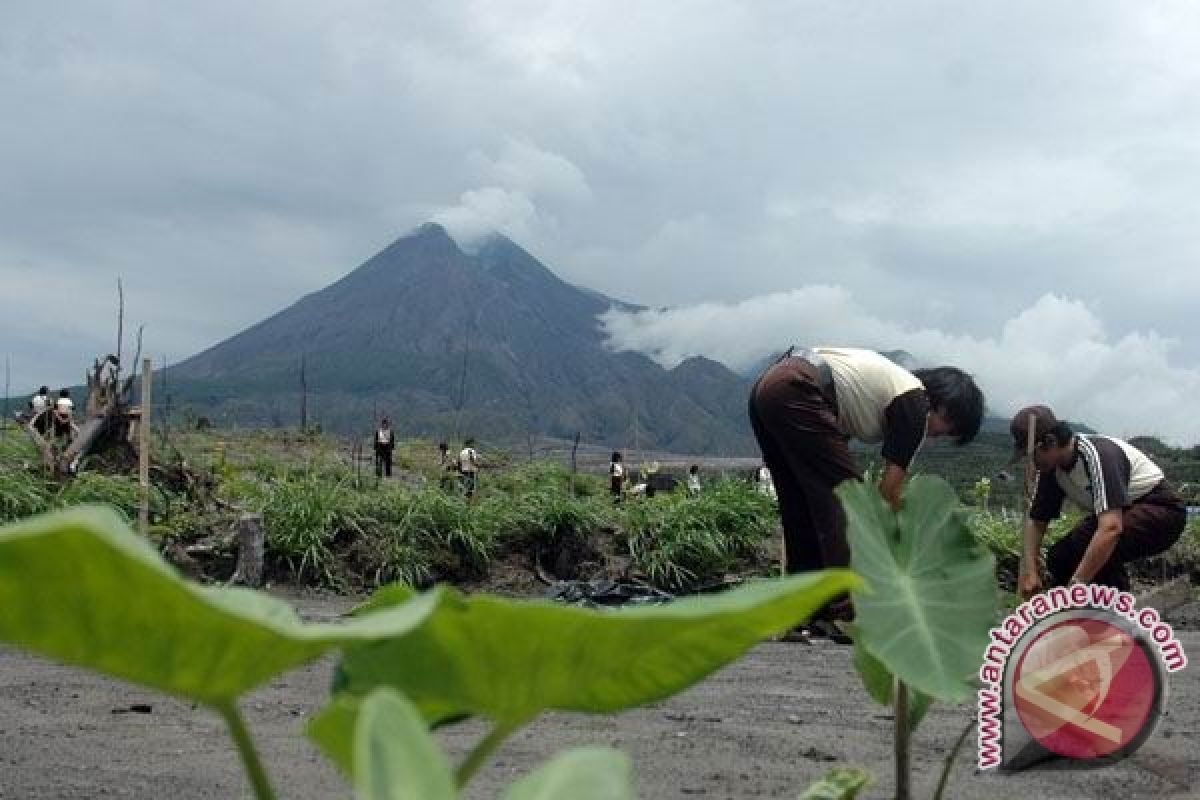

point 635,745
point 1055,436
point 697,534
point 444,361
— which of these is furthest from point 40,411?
point 444,361

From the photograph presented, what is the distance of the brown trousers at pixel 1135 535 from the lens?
3562 mm

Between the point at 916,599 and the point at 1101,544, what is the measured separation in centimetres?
295

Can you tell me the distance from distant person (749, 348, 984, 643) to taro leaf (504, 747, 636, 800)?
2.66 metres

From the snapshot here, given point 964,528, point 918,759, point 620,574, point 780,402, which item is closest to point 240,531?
point 620,574

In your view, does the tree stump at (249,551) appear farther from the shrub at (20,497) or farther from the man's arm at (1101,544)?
the man's arm at (1101,544)

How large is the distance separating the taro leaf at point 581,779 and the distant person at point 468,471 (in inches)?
293

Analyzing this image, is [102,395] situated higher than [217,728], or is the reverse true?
[102,395]

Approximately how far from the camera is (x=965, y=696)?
599 mm

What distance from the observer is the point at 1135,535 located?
356cm

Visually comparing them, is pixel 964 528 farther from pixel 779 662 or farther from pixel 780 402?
pixel 779 662

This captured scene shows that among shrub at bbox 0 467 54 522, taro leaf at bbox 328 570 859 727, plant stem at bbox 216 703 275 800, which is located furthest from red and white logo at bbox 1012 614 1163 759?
shrub at bbox 0 467 54 522

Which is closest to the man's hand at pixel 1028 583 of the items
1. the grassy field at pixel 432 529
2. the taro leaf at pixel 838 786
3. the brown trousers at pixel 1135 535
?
the brown trousers at pixel 1135 535

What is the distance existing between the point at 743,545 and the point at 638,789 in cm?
542

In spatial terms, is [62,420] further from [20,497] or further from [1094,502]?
[1094,502]
